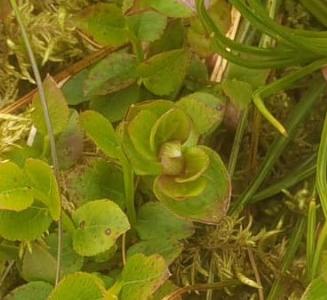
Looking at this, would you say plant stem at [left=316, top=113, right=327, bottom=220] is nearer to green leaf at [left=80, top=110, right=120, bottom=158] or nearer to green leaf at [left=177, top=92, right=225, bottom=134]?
green leaf at [left=177, top=92, right=225, bottom=134]

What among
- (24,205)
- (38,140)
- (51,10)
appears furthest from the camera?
(51,10)

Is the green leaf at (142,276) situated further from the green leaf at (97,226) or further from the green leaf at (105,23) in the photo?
the green leaf at (105,23)

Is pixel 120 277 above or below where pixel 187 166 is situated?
below

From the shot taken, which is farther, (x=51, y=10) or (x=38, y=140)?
(x=51, y=10)

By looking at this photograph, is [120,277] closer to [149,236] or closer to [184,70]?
[149,236]

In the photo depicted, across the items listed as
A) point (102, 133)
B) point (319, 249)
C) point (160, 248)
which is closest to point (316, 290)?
point (319, 249)

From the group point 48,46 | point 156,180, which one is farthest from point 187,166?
point 48,46
